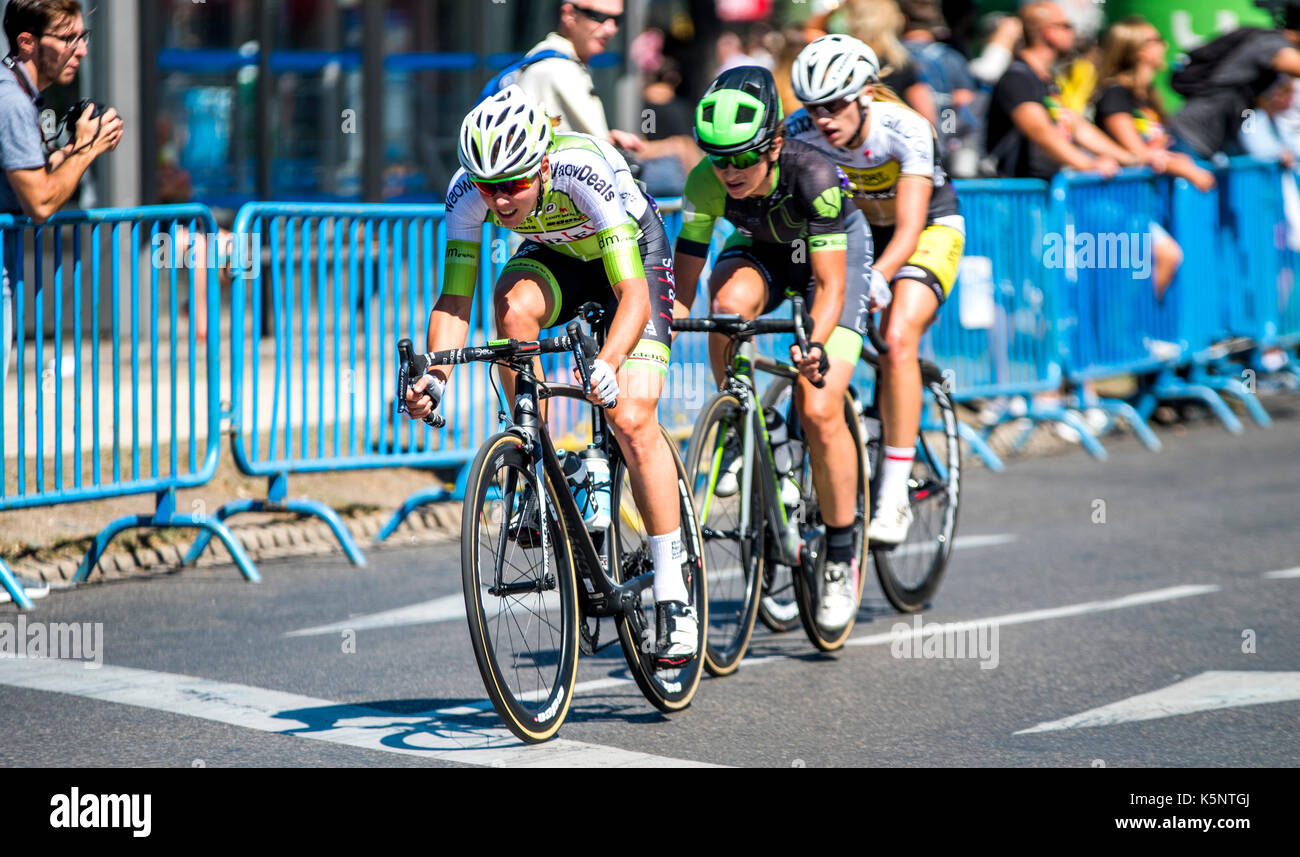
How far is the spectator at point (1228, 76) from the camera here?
1319 centimetres

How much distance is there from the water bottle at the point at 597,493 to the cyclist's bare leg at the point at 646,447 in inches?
3.1

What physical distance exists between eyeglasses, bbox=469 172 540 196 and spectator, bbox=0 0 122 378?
2.60m

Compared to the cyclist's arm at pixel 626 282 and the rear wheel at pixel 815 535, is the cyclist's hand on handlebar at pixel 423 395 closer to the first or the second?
the cyclist's arm at pixel 626 282

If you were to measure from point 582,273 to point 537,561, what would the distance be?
1020mm

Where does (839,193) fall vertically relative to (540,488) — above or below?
above

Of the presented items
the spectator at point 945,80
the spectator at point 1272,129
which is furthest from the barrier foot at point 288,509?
the spectator at point 1272,129

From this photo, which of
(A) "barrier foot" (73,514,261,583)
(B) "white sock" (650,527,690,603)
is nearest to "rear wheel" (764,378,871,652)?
(B) "white sock" (650,527,690,603)
